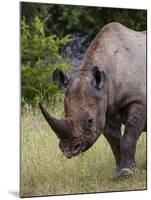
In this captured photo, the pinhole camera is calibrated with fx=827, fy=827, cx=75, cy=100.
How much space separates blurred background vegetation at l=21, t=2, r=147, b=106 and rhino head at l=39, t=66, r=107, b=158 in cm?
8

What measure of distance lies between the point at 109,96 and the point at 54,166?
57cm

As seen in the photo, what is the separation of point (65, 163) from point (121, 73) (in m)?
0.69

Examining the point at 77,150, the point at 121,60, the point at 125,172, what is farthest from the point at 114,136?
the point at 121,60

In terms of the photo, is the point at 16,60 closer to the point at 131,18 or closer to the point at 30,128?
the point at 30,128

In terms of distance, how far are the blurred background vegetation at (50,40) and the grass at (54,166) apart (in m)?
0.15

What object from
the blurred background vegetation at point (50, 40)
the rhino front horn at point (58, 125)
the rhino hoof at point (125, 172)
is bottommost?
the rhino hoof at point (125, 172)

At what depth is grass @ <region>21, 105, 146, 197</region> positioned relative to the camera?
520cm

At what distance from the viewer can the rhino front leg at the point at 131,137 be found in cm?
541

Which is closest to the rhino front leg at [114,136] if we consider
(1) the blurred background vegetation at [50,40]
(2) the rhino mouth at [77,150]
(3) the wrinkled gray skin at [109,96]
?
(3) the wrinkled gray skin at [109,96]

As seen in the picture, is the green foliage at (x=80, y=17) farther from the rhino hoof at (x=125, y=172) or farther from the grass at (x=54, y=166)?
the rhino hoof at (x=125, y=172)

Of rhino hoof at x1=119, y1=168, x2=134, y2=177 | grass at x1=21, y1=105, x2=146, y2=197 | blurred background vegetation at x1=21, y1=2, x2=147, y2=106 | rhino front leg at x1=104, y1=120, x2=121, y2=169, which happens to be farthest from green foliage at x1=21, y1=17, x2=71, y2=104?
rhino hoof at x1=119, y1=168, x2=134, y2=177

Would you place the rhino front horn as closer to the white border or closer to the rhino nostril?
the rhino nostril

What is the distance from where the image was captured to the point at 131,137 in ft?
17.8

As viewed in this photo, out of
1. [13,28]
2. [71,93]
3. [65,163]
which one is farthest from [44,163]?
[13,28]
